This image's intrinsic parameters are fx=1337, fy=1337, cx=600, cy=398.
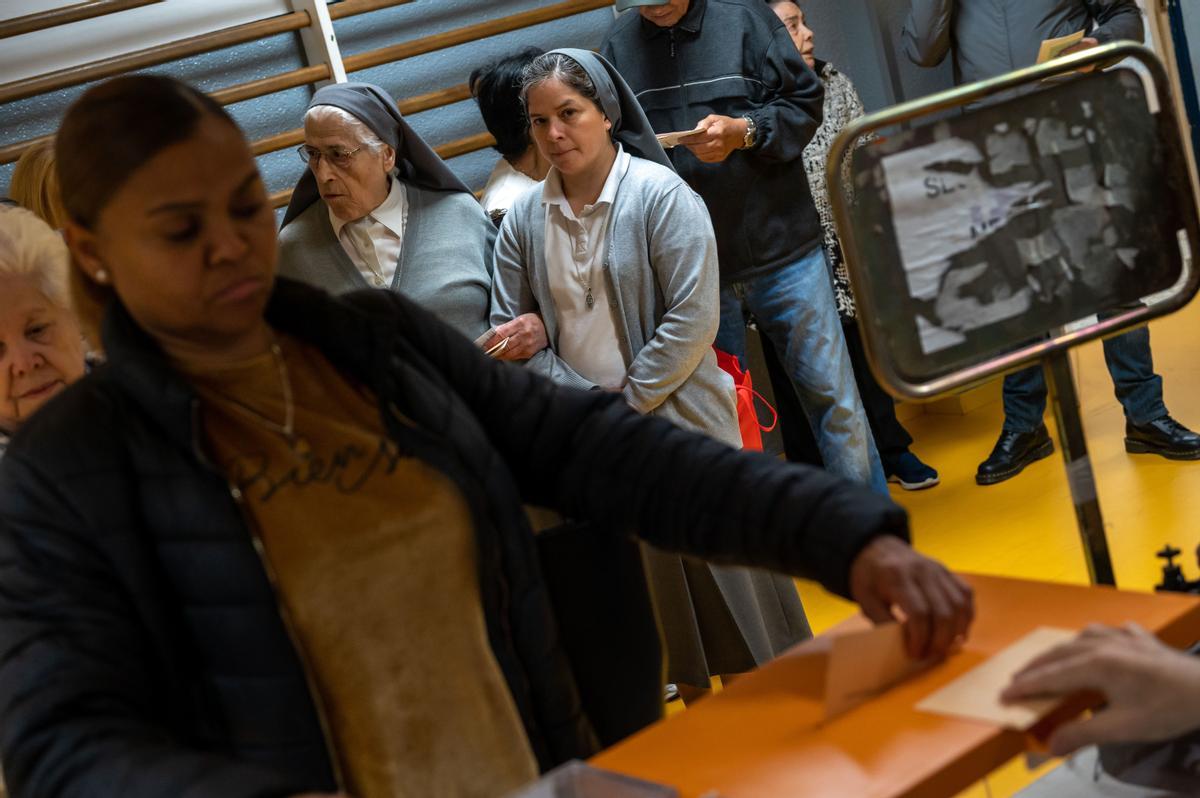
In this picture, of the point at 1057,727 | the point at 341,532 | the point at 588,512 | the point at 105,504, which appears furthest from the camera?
the point at 588,512

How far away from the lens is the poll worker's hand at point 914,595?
1218mm

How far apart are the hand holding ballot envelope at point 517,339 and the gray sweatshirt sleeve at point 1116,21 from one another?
1.84m

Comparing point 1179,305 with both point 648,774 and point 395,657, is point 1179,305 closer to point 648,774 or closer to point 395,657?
point 648,774

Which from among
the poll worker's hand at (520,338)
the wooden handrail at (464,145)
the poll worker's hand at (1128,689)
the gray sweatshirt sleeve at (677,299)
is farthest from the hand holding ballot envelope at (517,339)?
the poll worker's hand at (1128,689)

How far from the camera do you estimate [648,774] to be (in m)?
1.15

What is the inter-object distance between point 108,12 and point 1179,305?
3.12 m

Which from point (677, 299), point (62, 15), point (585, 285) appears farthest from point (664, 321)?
point (62, 15)

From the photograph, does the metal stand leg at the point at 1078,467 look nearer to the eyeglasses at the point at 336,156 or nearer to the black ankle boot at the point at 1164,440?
the eyeglasses at the point at 336,156

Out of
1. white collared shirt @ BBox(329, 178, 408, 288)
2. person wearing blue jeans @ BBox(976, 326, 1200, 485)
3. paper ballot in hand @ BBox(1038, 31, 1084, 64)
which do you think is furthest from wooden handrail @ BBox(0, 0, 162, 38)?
person wearing blue jeans @ BBox(976, 326, 1200, 485)

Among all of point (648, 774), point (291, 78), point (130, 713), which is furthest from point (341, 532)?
point (291, 78)

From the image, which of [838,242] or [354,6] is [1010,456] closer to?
[838,242]

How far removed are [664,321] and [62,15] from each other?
2020 mm

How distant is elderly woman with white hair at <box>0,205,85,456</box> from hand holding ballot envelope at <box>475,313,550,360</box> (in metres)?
1.00

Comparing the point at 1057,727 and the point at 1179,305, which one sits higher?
the point at 1179,305
